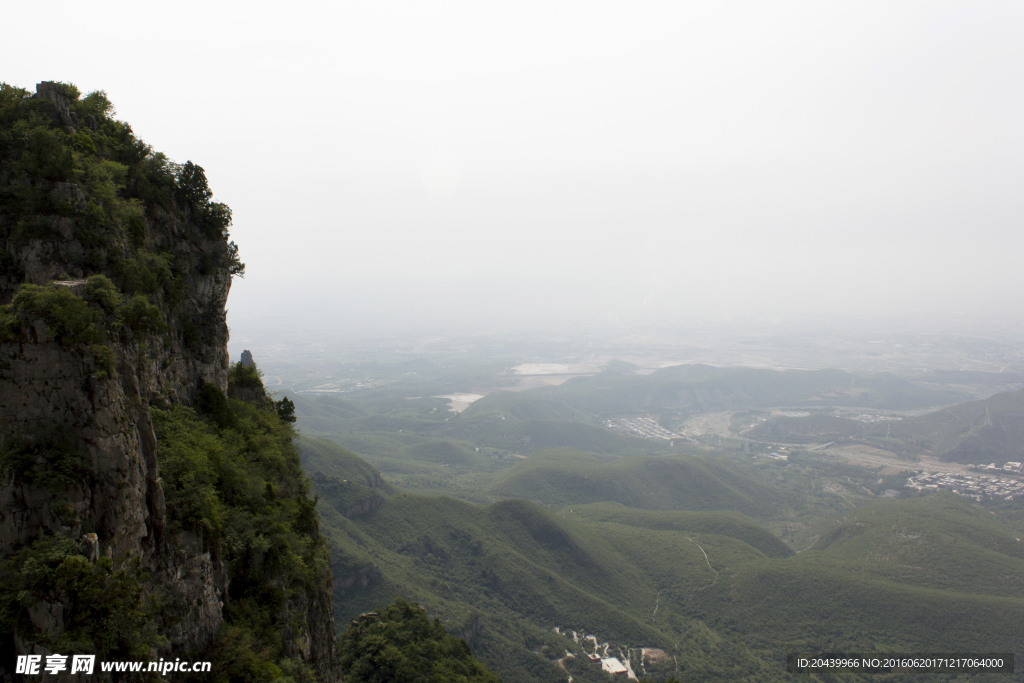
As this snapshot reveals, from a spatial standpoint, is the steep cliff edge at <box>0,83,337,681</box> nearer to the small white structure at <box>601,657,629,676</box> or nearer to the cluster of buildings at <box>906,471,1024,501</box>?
the small white structure at <box>601,657,629,676</box>

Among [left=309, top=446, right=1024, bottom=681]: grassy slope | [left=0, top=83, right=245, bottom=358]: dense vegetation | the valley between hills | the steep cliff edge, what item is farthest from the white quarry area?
[left=0, top=83, right=245, bottom=358]: dense vegetation

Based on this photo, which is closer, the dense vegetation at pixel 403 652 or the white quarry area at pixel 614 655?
the dense vegetation at pixel 403 652

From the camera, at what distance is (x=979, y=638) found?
68.9 m

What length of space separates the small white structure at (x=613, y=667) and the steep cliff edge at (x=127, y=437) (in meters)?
53.0

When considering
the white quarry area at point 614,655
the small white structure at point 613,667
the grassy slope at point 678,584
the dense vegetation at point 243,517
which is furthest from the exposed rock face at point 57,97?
the small white structure at point 613,667

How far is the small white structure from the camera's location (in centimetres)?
6250

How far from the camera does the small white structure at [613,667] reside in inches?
2461

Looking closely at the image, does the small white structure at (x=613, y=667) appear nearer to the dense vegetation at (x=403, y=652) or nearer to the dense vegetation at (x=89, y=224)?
the dense vegetation at (x=403, y=652)

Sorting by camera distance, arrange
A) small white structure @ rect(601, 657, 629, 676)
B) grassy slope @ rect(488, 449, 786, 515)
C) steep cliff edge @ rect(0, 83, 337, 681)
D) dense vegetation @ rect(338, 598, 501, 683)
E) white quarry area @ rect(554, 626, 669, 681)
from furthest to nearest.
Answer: grassy slope @ rect(488, 449, 786, 515)
white quarry area @ rect(554, 626, 669, 681)
small white structure @ rect(601, 657, 629, 676)
dense vegetation @ rect(338, 598, 501, 683)
steep cliff edge @ rect(0, 83, 337, 681)

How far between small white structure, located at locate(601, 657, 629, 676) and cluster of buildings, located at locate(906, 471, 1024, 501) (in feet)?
520

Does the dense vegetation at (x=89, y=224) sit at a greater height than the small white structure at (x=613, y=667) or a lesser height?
greater

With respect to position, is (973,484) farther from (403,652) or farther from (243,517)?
(243,517)

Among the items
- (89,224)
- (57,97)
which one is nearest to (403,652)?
(89,224)

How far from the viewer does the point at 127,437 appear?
12.7m
